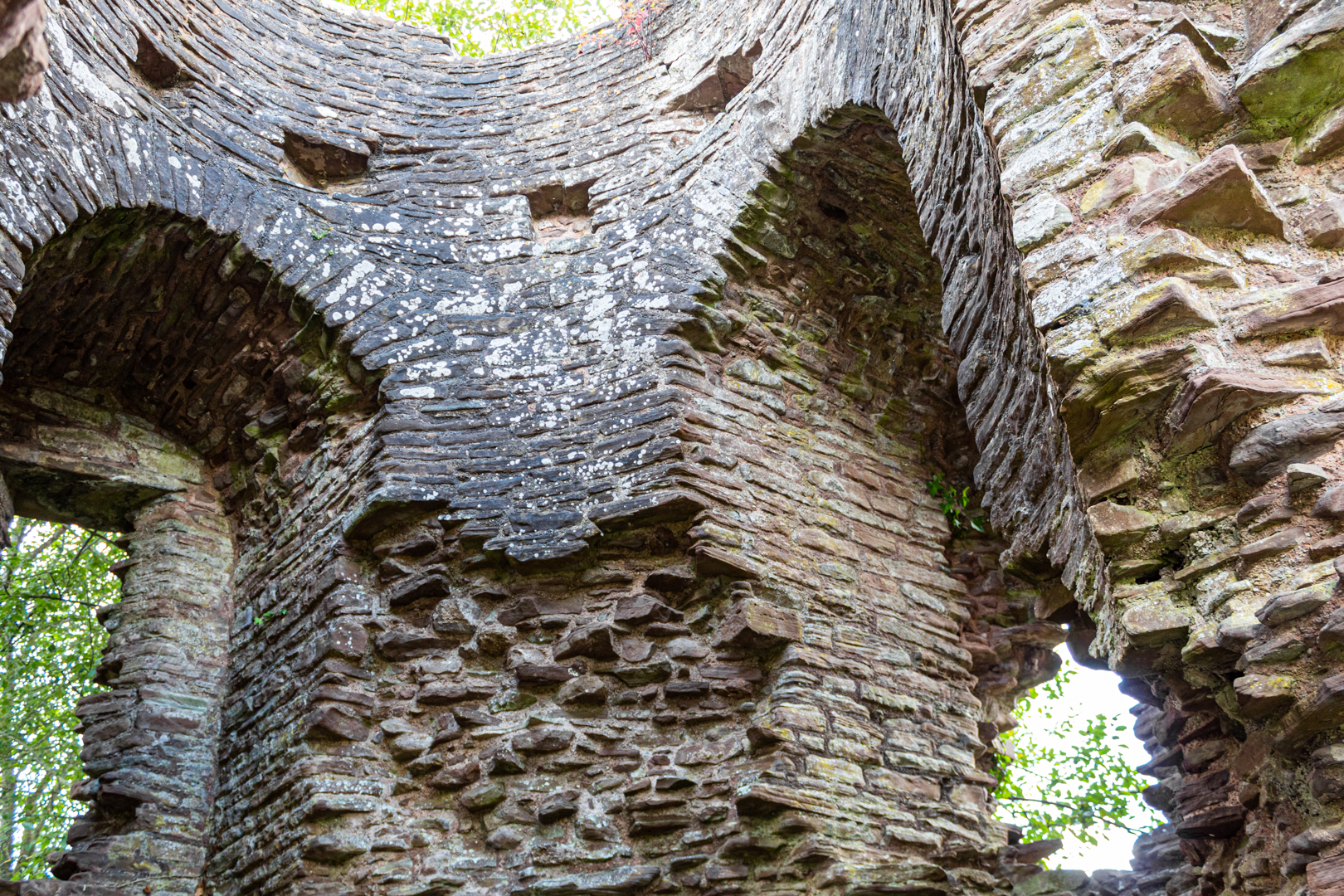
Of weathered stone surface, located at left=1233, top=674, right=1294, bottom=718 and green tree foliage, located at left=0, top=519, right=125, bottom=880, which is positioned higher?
green tree foliage, located at left=0, top=519, right=125, bottom=880

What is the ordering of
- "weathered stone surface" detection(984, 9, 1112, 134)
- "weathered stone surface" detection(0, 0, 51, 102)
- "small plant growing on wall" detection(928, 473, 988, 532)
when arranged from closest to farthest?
"weathered stone surface" detection(0, 0, 51, 102), "weathered stone surface" detection(984, 9, 1112, 134), "small plant growing on wall" detection(928, 473, 988, 532)

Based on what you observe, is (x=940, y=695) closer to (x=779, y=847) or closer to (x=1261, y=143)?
(x=779, y=847)

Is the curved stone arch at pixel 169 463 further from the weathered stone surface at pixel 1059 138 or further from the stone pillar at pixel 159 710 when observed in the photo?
→ the weathered stone surface at pixel 1059 138

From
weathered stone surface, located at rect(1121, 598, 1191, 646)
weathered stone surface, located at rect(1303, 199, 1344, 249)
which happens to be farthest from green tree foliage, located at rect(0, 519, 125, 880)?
weathered stone surface, located at rect(1303, 199, 1344, 249)

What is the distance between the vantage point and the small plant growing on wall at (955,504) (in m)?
5.20

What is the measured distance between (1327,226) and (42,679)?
31.8ft

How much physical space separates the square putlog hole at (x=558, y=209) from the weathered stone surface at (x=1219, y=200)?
345 cm

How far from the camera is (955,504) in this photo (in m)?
5.22

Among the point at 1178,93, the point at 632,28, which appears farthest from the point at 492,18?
the point at 1178,93

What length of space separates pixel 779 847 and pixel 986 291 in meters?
2.06

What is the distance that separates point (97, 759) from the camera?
4625 mm

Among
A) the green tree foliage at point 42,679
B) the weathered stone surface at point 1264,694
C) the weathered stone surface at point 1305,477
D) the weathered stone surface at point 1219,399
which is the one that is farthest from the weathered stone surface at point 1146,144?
the green tree foliage at point 42,679

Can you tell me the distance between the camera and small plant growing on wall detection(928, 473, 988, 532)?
520 cm

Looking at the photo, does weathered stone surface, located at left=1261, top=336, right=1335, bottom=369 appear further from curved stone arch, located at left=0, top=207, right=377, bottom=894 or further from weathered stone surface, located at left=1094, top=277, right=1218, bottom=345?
curved stone arch, located at left=0, top=207, right=377, bottom=894
